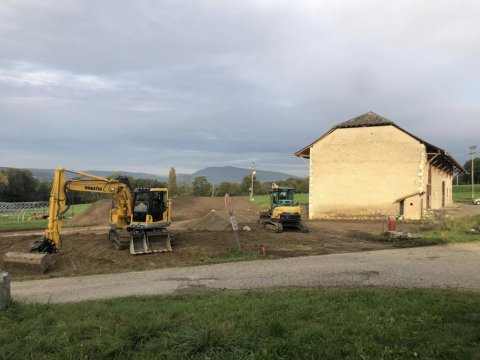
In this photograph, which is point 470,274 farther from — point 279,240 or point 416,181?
point 416,181

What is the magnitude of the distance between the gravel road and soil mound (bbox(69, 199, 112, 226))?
30420mm

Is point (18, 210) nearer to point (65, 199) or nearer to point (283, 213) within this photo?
point (283, 213)

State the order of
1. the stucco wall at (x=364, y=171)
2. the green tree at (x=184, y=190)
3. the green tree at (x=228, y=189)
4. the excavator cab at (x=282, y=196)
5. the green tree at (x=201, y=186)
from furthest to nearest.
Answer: the green tree at (x=228, y=189) → the green tree at (x=201, y=186) → the green tree at (x=184, y=190) → the stucco wall at (x=364, y=171) → the excavator cab at (x=282, y=196)

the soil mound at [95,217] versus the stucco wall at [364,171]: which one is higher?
the stucco wall at [364,171]

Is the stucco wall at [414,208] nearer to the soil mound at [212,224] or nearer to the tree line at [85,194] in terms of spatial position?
the soil mound at [212,224]

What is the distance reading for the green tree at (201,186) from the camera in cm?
9700

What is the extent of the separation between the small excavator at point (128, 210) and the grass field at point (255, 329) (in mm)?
9869

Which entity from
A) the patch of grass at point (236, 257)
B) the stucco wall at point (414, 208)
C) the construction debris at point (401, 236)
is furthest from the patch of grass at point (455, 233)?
the patch of grass at point (236, 257)

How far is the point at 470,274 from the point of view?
1123 cm

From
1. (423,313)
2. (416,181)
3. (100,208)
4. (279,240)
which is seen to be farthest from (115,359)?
(100,208)

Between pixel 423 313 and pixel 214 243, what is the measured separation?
47.7 ft

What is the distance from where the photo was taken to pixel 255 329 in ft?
18.4

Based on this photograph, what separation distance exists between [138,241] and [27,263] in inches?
183

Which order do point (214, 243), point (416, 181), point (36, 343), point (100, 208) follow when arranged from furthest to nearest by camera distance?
point (100, 208) → point (416, 181) → point (214, 243) → point (36, 343)
